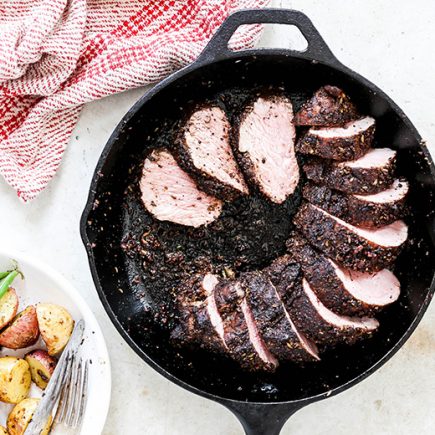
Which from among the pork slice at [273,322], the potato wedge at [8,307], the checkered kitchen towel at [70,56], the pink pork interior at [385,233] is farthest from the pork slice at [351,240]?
the potato wedge at [8,307]

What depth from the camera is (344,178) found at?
103 inches

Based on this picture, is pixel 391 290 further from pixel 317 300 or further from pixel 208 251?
pixel 208 251

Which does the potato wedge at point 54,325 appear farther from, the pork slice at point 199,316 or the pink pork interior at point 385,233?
the pink pork interior at point 385,233

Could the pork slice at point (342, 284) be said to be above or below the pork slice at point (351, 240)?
below

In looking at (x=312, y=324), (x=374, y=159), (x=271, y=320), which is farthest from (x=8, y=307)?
(x=374, y=159)

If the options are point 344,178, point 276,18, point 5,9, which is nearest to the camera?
point 276,18

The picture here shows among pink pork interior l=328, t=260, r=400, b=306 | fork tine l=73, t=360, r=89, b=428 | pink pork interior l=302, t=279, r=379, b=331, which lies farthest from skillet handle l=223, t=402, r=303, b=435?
fork tine l=73, t=360, r=89, b=428

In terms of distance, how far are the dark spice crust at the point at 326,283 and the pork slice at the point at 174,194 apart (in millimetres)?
365

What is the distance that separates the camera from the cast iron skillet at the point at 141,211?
2564 mm

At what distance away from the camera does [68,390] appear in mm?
2797

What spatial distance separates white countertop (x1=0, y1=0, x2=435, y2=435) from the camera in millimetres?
2834

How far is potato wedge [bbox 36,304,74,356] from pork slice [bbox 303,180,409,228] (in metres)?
1.00

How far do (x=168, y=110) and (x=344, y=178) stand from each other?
71 centimetres

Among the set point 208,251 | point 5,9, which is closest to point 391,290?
point 208,251
